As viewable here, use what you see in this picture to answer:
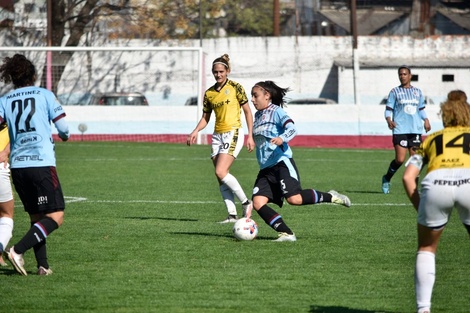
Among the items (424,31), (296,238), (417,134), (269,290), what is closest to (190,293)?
(269,290)

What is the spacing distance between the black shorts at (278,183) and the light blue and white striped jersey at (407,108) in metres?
6.29

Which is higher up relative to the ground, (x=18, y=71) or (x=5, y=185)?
(x=18, y=71)

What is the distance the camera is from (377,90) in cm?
4278

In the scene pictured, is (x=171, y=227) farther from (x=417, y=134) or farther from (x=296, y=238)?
(x=417, y=134)

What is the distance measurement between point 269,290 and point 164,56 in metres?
34.1

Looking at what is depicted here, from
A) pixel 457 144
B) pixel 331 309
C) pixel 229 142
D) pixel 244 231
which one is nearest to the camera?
pixel 457 144

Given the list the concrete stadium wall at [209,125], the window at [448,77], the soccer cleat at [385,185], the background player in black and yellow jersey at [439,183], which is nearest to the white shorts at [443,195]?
the background player in black and yellow jersey at [439,183]

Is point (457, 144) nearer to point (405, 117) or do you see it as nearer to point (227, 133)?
point (227, 133)

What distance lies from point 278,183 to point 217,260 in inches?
66.5

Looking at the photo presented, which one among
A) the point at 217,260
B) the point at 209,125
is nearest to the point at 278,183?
the point at 217,260

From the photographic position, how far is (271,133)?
10438 mm

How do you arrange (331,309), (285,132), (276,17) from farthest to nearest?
(276,17) → (285,132) → (331,309)

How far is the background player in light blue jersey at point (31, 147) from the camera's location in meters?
7.91

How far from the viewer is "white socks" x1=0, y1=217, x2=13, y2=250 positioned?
26.6ft
